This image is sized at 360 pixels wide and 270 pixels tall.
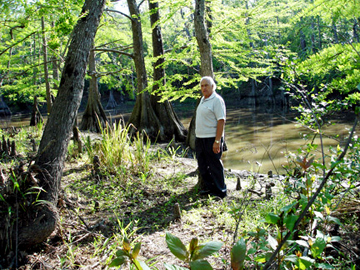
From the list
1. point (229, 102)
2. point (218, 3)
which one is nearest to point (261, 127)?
point (218, 3)

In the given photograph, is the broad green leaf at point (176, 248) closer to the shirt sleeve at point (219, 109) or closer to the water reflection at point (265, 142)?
the shirt sleeve at point (219, 109)

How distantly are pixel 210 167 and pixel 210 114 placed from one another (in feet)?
2.68

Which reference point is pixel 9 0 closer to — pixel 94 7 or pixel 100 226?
pixel 94 7

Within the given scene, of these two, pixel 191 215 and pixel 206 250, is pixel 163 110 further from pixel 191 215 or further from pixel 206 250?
pixel 206 250

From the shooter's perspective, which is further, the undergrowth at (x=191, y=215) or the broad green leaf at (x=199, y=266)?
the undergrowth at (x=191, y=215)

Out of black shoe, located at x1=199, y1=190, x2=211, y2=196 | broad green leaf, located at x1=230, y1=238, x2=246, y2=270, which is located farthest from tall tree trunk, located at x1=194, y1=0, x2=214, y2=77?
Answer: broad green leaf, located at x1=230, y1=238, x2=246, y2=270

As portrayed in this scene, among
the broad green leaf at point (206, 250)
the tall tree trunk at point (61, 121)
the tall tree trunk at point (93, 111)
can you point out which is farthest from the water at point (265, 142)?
the broad green leaf at point (206, 250)

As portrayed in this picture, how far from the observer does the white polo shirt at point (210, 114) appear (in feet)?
13.7

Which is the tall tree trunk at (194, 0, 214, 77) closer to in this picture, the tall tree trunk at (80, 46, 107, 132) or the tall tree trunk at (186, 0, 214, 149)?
the tall tree trunk at (186, 0, 214, 149)

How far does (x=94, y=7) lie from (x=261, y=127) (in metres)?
12.9

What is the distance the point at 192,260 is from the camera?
1.05 m

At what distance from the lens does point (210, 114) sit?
4.23m

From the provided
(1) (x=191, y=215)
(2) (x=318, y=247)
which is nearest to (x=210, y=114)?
(1) (x=191, y=215)

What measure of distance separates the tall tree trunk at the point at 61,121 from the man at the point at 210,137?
5.79 feet
